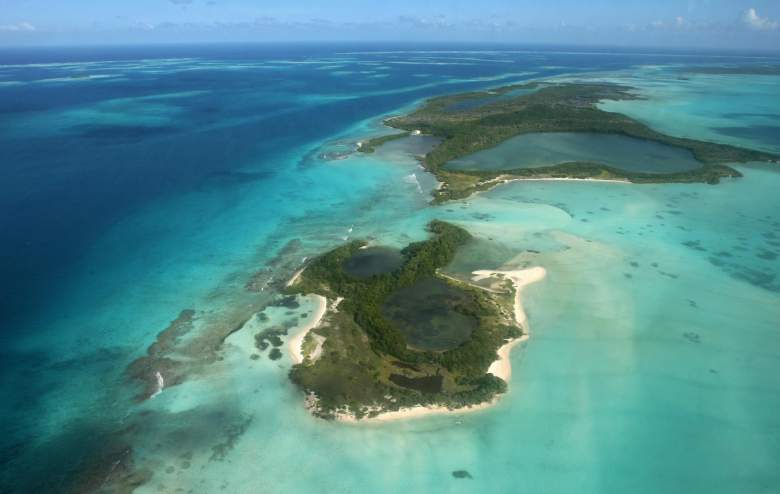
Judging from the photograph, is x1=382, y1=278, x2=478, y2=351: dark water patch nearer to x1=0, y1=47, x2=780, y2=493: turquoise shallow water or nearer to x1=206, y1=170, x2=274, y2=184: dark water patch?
x1=0, y1=47, x2=780, y2=493: turquoise shallow water

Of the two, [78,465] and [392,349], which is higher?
[392,349]

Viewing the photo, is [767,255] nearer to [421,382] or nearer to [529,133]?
[421,382]

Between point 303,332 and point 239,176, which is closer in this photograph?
point 303,332

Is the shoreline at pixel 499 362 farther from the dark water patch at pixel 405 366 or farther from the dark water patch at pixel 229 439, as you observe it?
the dark water patch at pixel 229 439

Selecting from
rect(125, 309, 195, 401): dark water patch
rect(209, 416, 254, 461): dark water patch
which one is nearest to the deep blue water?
rect(125, 309, 195, 401): dark water patch

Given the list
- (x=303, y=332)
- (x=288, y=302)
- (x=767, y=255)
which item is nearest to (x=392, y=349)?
(x=303, y=332)

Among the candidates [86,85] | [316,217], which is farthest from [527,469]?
[86,85]
